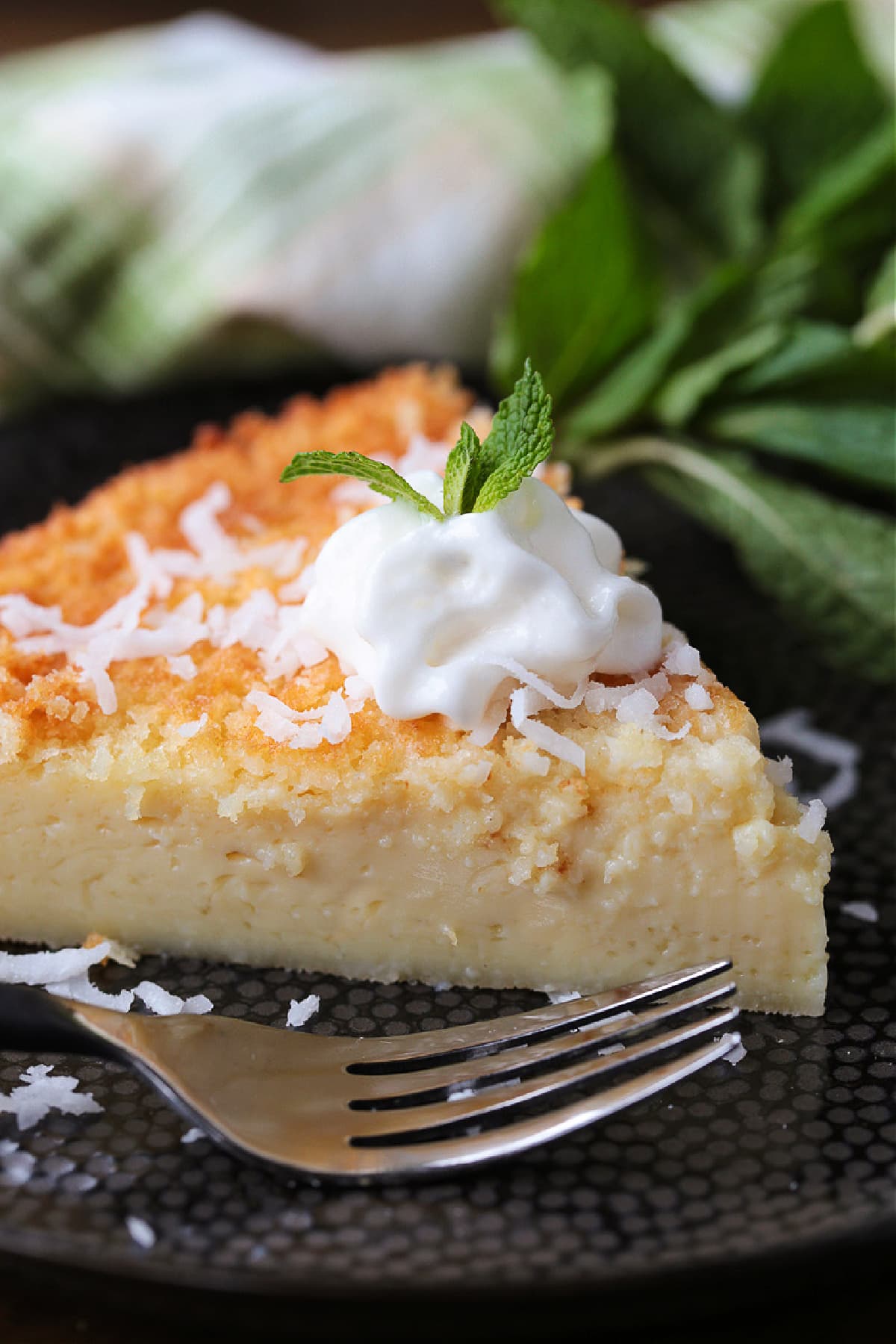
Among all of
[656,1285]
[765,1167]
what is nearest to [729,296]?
[765,1167]

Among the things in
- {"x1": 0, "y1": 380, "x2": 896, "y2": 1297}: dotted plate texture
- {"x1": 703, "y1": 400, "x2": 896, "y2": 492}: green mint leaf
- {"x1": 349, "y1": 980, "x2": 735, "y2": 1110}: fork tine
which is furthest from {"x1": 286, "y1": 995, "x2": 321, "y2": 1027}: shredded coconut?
{"x1": 703, "y1": 400, "x2": 896, "y2": 492}: green mint leaf

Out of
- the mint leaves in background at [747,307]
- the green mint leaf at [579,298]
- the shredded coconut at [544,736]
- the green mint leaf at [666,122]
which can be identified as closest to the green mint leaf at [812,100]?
the mint leaves in background at [747,307]

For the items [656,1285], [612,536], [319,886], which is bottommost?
[319,886]

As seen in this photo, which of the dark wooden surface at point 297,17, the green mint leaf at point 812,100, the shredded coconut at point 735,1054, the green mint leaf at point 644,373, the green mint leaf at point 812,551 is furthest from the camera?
the dark wooden surface at point 297,17

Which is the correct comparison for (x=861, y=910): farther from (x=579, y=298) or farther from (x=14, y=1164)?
(x=579, y=298)

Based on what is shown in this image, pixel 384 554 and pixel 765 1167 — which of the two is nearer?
pixel 765 1167

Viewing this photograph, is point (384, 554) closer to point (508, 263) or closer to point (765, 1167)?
point (765, 1167)

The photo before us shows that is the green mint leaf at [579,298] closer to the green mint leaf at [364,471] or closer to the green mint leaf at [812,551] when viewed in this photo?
the green mint leaf at [812,551]

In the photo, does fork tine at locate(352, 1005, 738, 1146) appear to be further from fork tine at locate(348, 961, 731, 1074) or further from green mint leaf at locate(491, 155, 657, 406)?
green mint leaf at locate(491, 155, 657, 406)
